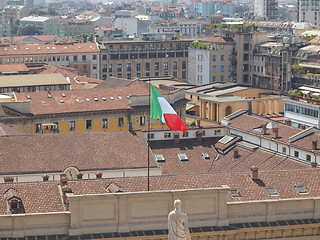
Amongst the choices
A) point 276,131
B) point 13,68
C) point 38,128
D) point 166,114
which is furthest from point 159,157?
point 13,68

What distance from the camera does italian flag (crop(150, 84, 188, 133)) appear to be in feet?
204

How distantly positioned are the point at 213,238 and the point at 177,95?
2620 inches

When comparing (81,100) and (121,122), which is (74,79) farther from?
(121,122)

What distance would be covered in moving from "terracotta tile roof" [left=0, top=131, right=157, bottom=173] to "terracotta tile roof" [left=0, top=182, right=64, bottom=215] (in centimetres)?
1777

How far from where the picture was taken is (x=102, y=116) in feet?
373

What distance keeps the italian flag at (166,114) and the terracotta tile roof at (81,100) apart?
4838 centimetres

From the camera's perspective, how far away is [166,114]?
205 ft

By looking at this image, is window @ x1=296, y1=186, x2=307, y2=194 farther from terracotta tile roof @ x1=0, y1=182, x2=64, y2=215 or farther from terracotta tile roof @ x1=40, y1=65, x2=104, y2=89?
terracotta tile roof @ x1=40, y1=65, x2=104, y2=89

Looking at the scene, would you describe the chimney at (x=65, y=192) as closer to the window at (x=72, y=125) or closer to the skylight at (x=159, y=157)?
the skylight at (x=159, y=157)

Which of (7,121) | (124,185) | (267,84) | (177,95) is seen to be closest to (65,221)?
(124,185)

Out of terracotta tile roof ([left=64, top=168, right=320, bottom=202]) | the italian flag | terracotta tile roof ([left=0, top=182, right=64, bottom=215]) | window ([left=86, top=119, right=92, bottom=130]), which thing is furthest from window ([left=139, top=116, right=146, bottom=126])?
terracotta tile roof ([left=0, top=182, right=64, bottom=215])

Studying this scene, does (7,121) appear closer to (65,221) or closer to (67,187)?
(67,187)

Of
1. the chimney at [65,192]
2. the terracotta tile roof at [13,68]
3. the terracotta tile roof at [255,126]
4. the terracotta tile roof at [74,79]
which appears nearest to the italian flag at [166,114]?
the chimney at [65,192]

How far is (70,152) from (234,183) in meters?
20.7
